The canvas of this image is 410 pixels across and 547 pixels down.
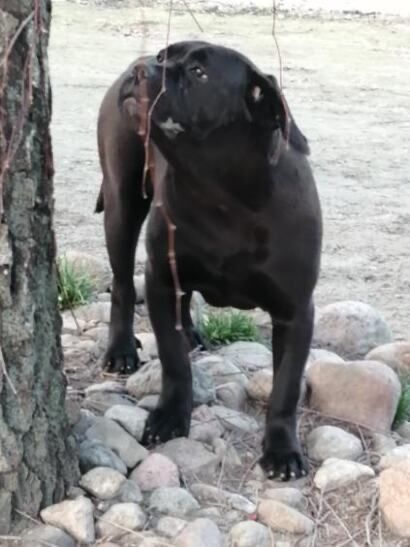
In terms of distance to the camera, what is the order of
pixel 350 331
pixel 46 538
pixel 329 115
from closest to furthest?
1. pixel 46 538
2. pixel 350 331
3. pixel 329 115

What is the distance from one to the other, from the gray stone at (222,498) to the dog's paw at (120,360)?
961 millimetres

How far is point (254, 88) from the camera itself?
3480 mm

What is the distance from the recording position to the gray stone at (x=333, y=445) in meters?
3.77

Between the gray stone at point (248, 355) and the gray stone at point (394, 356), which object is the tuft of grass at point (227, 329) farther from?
the gray stone at point (394, 356)

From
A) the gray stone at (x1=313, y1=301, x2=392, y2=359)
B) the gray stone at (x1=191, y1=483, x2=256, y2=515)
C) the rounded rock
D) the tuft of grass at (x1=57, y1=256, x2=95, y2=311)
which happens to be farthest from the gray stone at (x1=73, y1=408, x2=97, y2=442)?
the gray stone at (x1=313, y1=301, x2=392, y2=359)

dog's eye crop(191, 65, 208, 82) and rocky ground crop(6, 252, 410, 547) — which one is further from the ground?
dog's eye crop(191, 65, 208, 82)

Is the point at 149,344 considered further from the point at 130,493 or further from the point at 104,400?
the point at 130,493

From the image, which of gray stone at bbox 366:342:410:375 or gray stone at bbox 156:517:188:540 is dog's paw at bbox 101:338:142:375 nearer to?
gray stone at bbox 366:342:410:375

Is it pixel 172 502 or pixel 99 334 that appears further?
pixel 99 334

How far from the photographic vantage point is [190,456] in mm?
3646

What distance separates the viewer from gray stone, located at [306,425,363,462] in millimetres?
3770

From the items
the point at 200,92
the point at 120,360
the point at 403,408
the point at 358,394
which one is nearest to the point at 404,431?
the point at 403,408

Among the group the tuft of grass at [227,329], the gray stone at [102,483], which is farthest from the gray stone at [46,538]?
the tuft of grass at [227,329]

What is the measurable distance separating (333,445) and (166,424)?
511 mm
